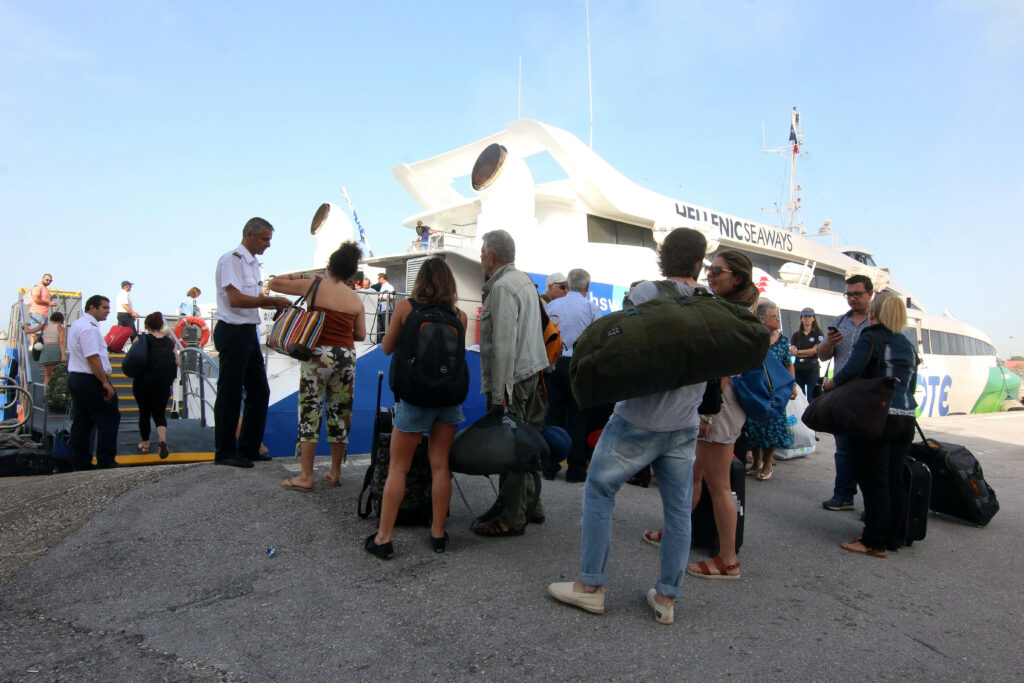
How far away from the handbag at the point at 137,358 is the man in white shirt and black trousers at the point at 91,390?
28cm

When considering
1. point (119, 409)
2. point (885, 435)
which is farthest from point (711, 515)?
point (119, 409)

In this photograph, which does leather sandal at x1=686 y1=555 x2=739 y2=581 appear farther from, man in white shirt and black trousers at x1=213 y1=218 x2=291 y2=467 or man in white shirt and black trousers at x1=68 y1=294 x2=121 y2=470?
man in white shirt and black trousers at x1=68 y1=294 x2=121 y2=470

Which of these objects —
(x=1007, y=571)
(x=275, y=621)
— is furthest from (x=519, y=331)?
(x=1007, y=571)

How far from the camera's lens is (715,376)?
8.26 ft

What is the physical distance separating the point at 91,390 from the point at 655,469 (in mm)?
5356

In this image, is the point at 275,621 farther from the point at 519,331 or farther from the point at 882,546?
the point at 882,546

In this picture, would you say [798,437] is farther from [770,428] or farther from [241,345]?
[241,345]

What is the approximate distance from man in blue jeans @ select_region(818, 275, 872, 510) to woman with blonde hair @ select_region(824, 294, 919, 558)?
2.51ft

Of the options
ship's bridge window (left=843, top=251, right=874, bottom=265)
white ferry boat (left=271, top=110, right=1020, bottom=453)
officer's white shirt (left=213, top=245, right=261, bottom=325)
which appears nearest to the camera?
officer's white shirt (left=213, top=245, right=261, bottom=325)

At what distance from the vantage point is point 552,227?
11.7m

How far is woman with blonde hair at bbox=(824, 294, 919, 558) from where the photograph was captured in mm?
3834

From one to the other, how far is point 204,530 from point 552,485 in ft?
8.61

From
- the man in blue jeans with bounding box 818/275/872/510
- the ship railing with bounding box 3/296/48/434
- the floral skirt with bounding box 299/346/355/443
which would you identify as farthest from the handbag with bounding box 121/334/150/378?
the man in blue jeans with bounding box 818/275/872/510

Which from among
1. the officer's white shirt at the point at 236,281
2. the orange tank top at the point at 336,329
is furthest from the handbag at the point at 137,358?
the orange tank top at the point at 336,329
